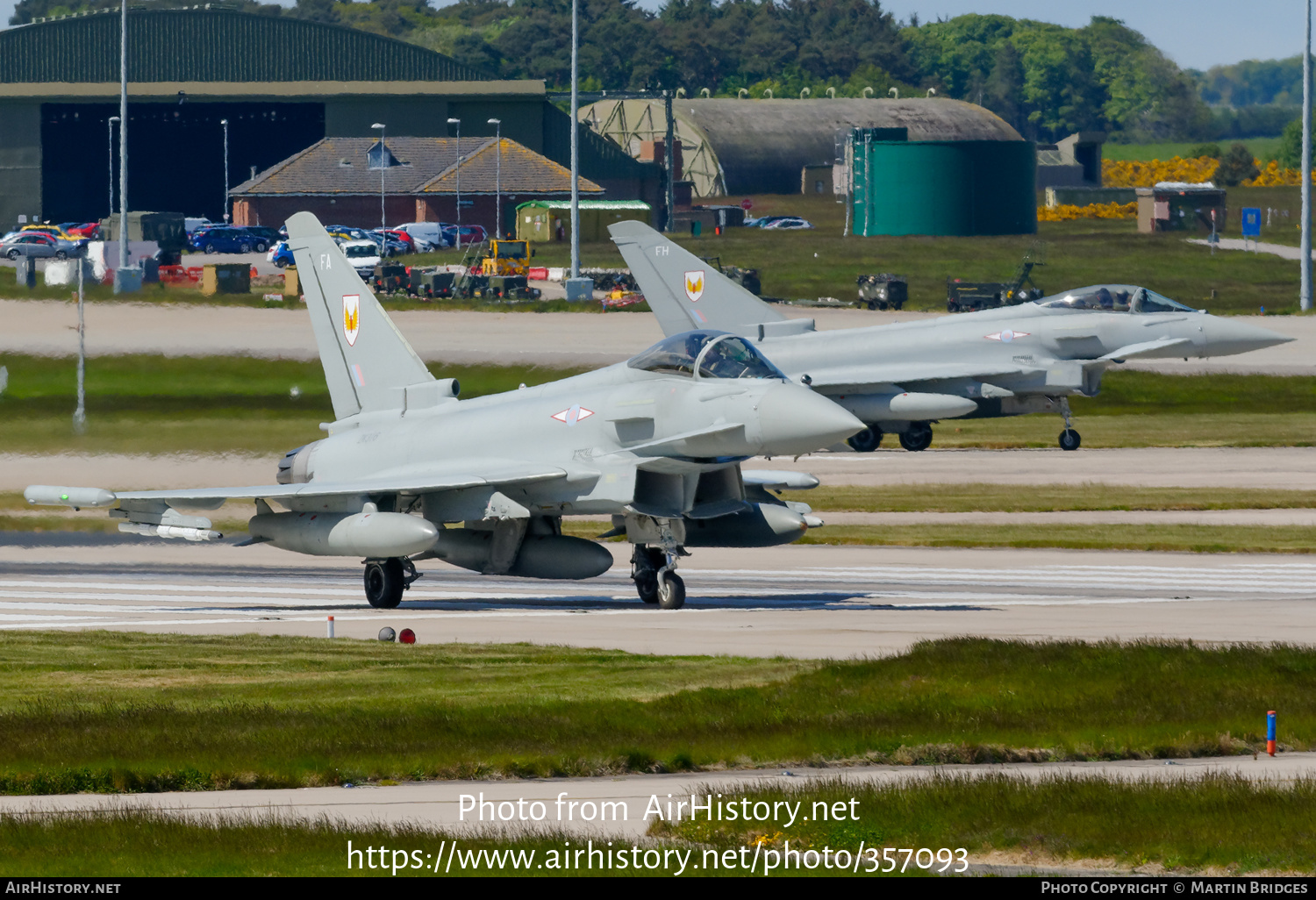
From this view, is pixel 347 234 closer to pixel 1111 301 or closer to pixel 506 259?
pixel 506 259

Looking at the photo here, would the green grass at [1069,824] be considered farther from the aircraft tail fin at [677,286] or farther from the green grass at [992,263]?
the green grass at [992,263]

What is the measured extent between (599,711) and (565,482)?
9.18 m

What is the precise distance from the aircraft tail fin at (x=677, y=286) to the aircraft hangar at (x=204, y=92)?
261ft

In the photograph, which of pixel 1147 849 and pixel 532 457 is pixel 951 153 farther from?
pixel 1147 849

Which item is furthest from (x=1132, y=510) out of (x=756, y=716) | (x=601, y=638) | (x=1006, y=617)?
(x=756, y=716)

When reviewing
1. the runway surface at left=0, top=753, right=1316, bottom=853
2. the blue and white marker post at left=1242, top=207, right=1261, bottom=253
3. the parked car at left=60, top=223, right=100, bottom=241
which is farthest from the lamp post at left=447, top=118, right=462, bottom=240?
the runway surface at left=0, top=753, right=1316, bottom=853

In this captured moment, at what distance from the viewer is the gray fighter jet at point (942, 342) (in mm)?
41969

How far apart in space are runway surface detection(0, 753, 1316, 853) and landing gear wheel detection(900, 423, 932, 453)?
3235cm

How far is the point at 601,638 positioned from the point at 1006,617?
5.14 meters

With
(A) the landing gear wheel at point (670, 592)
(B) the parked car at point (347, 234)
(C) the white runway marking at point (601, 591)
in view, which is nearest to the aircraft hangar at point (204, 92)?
(B) the parked car at point (347, 234)

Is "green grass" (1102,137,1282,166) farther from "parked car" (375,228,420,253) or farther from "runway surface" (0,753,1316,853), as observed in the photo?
"runway surface" (0,753,1316,853)

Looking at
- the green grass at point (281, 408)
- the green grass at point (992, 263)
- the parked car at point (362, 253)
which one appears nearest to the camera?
the green grass at point (281, 408)

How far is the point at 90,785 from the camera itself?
1323cm

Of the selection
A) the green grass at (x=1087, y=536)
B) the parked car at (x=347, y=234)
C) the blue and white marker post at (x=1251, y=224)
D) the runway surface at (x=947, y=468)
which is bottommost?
the green grass at (x=1087, y=536)
